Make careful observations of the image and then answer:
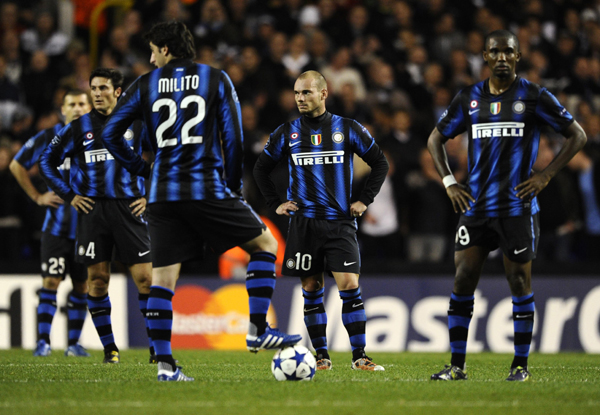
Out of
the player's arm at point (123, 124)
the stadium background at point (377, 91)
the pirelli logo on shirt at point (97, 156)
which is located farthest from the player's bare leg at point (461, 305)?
the stadium background at point (377, 91)

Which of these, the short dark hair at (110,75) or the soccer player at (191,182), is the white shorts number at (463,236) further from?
the short dark hair at (110,75)

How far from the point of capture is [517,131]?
595cm

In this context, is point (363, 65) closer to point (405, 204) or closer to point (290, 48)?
point (290, 48)

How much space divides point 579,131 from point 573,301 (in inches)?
222

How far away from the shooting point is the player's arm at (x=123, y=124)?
18.7 feet

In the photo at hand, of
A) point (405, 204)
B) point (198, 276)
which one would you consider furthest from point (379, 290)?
point (198, 276)

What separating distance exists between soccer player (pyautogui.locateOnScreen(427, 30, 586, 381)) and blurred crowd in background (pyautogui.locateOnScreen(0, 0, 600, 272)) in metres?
5.54

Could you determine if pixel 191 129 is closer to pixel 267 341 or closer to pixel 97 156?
pixel 267 341

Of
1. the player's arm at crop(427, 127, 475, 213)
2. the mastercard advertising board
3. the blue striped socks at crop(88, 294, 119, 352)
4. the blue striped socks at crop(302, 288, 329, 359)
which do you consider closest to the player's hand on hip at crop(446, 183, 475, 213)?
the player's arm at crop(427, 127, 475, 213)

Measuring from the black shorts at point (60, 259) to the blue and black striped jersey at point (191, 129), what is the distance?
4.03m

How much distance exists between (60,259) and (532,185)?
5558mm

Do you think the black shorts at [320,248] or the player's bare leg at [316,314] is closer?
the black shorts at [320,248]

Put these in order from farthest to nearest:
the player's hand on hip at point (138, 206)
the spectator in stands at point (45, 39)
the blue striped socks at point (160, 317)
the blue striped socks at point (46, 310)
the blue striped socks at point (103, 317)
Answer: the spectator in stands at point (45, 39) < the blue striped socks at point (46, 310) < the blue striped socks at point (103, 317) < the player's hand on hip at point (138, 206) < the blue striped socks at point (160, 317)

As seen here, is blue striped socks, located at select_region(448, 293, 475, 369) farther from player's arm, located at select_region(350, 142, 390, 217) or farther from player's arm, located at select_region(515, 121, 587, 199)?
player's arm, located at select_region(350, 142, 390, 217)
